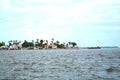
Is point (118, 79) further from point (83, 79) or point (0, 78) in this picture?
point (0, 78)

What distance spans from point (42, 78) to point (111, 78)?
8494mm

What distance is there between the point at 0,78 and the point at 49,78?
5.93m

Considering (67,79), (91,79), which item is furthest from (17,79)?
(91,79)

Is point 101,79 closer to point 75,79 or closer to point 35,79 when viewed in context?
point 75,79

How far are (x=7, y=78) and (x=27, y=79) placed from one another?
2.55 metres

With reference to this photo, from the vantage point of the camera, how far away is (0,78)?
110 feet

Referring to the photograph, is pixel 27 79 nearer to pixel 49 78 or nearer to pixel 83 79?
pixel 49 78

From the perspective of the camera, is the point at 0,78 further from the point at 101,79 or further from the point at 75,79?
the point at 101,79

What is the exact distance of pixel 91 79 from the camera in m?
33.4

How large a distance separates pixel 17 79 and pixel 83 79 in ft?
25.9

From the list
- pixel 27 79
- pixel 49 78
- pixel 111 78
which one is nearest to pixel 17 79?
pixel 27 79

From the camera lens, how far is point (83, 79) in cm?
3344

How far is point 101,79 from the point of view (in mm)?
33250

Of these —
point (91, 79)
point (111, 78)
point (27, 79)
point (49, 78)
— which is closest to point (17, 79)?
point (27, 79)
